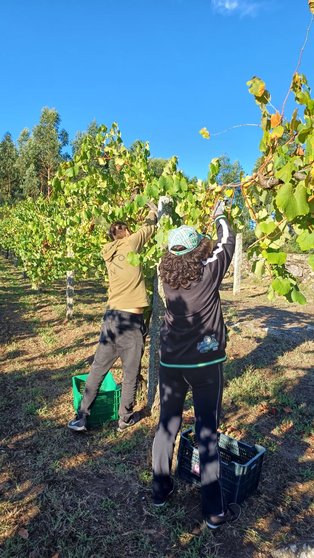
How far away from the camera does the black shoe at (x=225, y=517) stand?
9.11ft

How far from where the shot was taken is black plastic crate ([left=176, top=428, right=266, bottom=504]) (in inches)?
116

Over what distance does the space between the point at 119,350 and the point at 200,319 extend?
1513 millimetres

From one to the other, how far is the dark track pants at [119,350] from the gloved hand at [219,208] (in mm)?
1335

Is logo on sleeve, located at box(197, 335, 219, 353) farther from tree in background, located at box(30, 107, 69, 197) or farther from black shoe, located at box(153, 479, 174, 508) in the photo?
tree in background, located at box(30, 107, 69, 197)

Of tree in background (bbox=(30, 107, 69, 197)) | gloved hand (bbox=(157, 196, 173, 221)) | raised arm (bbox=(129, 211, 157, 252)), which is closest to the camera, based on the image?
raised arm (bbox=(129, 211, 157, 252))

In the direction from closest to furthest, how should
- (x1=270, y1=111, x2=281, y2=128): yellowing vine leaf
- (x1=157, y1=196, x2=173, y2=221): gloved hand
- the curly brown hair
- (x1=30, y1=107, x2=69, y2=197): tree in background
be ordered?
(x1=270, y1=111, x2=281, y2=128): yellowing vine leaf, the curly brown hair, (x1=157, y1=196, x2=173, y2=221): gloved hand, (x1=30, y1=107, x2=69, y2=197): tree in background

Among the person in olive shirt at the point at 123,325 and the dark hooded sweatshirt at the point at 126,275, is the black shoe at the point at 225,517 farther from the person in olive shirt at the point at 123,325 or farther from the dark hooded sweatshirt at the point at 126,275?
the dark hooded sweatshirt at the point at 126,275

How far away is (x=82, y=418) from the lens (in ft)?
13.3

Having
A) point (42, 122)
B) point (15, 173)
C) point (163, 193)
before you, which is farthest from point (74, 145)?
point (163, 193)

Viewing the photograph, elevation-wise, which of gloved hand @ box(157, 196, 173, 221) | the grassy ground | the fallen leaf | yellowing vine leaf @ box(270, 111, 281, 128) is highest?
yellowing vine leaf @ box(270, 111, 281, 128)

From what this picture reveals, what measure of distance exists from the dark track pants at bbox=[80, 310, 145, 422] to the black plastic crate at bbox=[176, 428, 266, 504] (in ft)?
2.88

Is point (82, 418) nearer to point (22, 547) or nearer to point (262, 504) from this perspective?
point (22, 547)

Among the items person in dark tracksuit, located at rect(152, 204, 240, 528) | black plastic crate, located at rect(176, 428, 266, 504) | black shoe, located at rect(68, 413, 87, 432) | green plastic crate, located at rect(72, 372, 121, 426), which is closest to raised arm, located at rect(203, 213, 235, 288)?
person in dark tracksuit, located at rect(152, 204, 240, 528)

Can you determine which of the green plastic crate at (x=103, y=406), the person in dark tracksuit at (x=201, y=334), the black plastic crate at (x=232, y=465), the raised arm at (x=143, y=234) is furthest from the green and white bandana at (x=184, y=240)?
the green plastic crate at (x=103, y=406)
